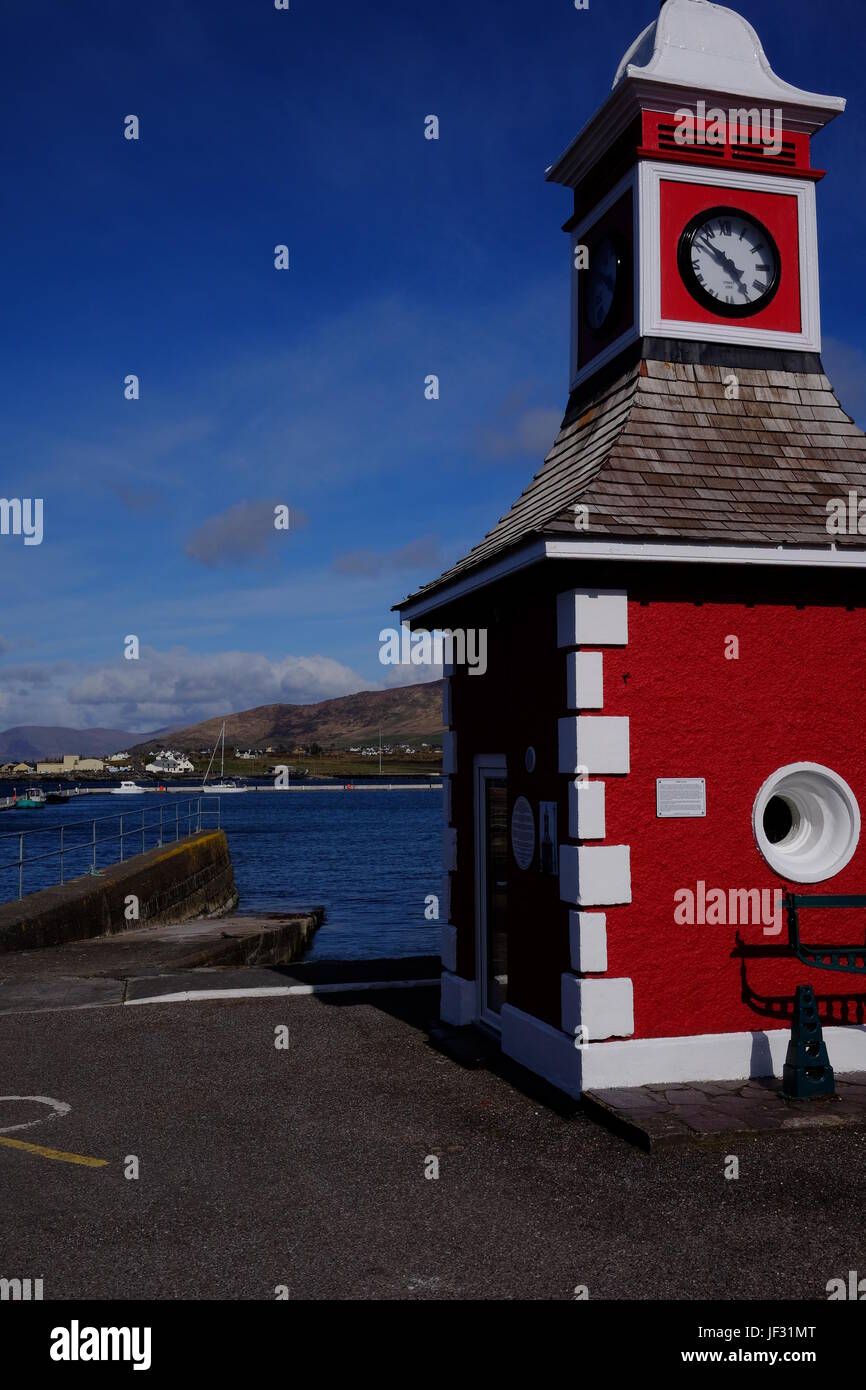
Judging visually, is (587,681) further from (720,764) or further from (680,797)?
(720,764)

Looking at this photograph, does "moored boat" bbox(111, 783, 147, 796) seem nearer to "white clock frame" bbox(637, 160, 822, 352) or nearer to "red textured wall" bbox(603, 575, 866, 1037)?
"white clock frame" bbox(637, 160, 822, 352)

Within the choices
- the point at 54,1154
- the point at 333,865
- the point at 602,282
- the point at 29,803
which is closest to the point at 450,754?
the point at 602,282

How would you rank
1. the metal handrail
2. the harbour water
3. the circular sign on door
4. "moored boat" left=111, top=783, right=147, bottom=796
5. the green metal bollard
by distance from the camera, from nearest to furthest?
the green metal bollard < the circular sign on door < the metal handrail < the harbour water < "moored boat" left=111, top=783, right=147, bottom=796

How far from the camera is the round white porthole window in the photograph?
7980 millimetres

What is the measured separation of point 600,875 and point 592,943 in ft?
1.51

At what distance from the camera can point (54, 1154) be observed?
266 inches

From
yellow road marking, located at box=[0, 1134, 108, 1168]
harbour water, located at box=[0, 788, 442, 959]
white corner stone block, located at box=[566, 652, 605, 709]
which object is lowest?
harbour water, located at box=[0, 788, 442, 959]

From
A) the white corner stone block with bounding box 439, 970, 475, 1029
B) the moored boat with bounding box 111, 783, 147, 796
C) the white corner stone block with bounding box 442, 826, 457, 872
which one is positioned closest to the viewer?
the white corner stone block with bounding box 439, 970, 475, 1029

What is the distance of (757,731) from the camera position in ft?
26.2

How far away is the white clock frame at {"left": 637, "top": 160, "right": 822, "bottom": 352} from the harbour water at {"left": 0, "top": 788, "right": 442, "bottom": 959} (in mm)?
9665

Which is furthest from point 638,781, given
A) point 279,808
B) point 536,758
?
point 279,808

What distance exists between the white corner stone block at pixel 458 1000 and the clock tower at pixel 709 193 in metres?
5.73

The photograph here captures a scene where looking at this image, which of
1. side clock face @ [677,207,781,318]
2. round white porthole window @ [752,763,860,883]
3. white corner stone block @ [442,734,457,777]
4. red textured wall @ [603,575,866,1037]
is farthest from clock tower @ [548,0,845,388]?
white corner stone block @ [442,734,457,777]
